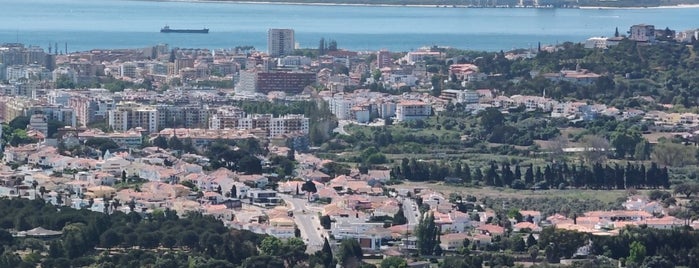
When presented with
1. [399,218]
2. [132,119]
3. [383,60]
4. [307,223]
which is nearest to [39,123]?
[132,119]

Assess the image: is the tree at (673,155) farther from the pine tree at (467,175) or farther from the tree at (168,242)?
the tree at (168,242)

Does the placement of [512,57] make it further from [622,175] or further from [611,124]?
[622,175]

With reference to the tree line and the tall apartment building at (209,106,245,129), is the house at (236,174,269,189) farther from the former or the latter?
the tall apartment building at (209,106,245,129)

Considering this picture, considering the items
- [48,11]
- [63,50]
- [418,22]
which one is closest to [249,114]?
[63,50]

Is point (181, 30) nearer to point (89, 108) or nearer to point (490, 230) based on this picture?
point (89, 108)

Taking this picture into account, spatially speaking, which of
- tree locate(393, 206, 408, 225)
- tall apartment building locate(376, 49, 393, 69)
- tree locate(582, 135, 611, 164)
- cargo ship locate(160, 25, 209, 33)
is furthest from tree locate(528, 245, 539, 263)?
cargo ship locate(160, 25, 209, 33)
